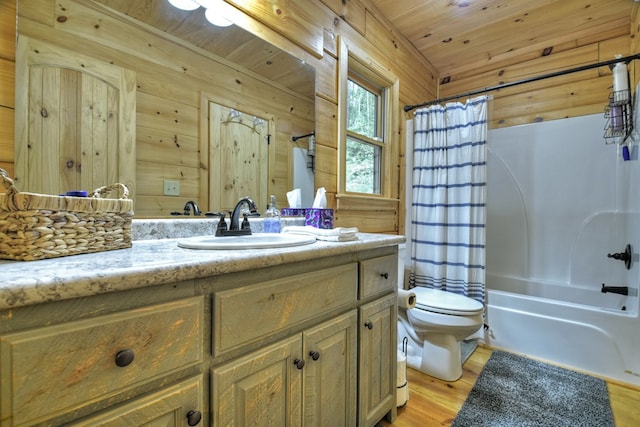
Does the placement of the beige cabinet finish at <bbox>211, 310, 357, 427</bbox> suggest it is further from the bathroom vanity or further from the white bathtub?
the white bathtub

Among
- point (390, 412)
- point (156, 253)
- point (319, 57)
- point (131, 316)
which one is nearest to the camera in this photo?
point (131, 316)

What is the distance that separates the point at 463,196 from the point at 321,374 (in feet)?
5.49

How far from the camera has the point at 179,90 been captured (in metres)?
1.09

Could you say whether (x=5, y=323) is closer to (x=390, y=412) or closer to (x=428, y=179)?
(x=390, y=412)

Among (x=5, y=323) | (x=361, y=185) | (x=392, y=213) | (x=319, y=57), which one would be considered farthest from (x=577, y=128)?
(x=5, y=323)

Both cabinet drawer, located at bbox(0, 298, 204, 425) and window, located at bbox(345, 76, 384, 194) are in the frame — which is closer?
cabinet drawer, located at bbox(0, 298, 204, 425)

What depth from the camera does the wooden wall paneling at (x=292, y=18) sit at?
1.35 metres

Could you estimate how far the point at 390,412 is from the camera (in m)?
1.34

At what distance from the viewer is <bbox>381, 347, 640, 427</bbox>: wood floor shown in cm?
136

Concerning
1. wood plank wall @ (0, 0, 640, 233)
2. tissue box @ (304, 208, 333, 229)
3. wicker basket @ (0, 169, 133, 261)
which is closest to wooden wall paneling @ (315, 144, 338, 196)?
wood plank wall @ (0, 0, 640, 233)

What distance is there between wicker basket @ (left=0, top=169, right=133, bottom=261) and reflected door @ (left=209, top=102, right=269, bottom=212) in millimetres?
474

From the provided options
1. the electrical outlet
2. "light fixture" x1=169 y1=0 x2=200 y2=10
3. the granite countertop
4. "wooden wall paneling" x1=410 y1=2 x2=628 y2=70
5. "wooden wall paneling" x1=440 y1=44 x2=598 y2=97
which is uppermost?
"wooden wall paneling" x1=410 y1=2 x2=628 y2=70

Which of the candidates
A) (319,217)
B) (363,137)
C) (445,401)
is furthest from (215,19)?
(445,401)

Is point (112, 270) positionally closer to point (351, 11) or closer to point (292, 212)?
point (292, 212)
